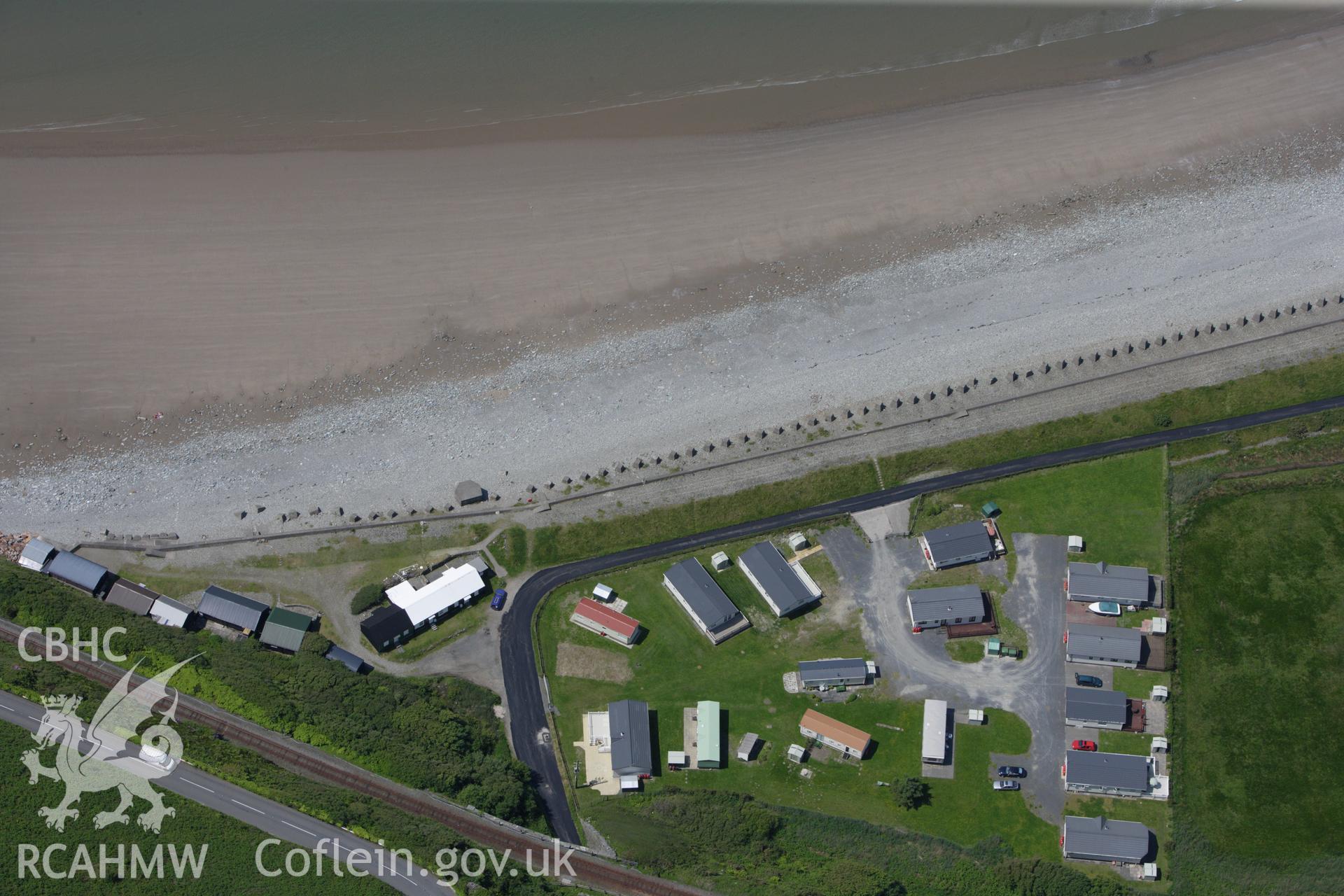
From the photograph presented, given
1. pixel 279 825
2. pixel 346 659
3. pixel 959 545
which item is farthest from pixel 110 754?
pixel 959 545

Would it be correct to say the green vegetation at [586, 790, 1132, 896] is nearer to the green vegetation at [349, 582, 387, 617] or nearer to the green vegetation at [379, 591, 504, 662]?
the green vegetation at [379, 591, 504, 662]

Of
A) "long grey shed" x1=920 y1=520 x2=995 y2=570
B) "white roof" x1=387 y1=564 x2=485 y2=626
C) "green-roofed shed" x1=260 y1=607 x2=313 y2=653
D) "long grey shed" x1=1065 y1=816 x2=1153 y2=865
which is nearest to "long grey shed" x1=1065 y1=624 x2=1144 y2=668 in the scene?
"long grey shed" x1=920 y1=520 x2=995 y2=570

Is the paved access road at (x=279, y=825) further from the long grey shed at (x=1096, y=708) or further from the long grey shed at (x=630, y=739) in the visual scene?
the long grey shed at (x=1096, y=708)

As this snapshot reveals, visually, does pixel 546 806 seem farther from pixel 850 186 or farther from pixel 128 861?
pixel 850 186

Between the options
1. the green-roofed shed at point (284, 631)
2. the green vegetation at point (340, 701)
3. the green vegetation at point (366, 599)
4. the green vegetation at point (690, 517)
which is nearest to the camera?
the green vegetation at point (340, 701)

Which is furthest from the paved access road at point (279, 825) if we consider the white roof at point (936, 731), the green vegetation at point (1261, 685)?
the green vegetation at point (1261, 685)

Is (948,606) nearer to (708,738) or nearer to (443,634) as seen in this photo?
(708,738)

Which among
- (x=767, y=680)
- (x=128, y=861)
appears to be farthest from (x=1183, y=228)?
(x=128, y=861)
